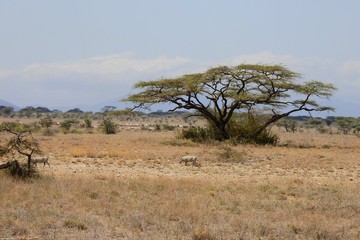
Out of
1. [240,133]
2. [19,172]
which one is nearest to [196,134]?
[240,133]

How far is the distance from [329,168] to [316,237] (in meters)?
12.5

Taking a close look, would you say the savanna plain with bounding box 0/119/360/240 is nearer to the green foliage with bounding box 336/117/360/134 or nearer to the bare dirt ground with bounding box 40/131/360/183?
the bare dirt ground with bounding box 40/131/360/183

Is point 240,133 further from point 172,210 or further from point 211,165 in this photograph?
point 172,210

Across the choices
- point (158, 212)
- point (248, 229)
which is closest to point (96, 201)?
point (158, 212)

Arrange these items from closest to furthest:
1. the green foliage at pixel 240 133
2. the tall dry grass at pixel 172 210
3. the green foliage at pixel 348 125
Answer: the tall dry grass at pixel 172 210 → the green foliage at pixel 240 133 → the green foliage at pixel 348 125

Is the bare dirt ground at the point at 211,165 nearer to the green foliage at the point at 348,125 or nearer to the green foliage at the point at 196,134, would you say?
the green foliage at the point at 196,134

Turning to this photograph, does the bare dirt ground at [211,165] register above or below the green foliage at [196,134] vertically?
below

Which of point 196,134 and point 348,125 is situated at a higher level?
point 196,134

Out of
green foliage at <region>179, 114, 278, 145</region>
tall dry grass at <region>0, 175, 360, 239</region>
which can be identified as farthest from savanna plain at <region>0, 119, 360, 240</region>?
green foliage at <region>179, 114, 278, 145</region>

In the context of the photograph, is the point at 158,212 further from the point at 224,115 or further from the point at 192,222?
the point at 224,115

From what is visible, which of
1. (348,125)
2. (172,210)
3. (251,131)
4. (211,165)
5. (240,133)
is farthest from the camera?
(348,125)

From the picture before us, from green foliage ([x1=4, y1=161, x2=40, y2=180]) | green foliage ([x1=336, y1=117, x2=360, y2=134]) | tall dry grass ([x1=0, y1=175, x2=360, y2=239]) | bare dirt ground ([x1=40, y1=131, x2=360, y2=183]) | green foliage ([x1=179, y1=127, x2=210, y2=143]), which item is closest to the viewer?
tall dry grass ([x1=0, y1=175, x2=360, y2=239])

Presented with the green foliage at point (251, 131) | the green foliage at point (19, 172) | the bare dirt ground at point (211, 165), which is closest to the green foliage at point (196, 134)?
the green foliage at point (251, 131)

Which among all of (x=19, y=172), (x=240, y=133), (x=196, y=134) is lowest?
(x=19, y=172)
